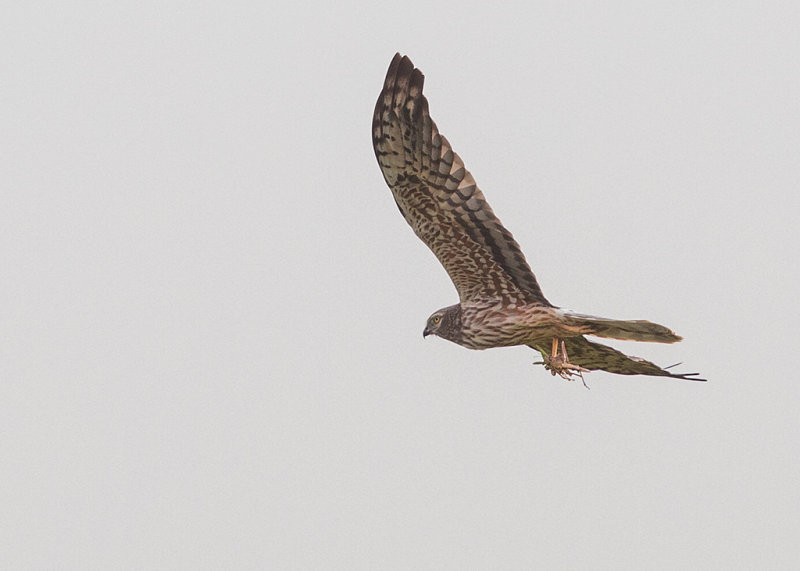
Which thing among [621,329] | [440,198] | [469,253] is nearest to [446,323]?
[469,253]

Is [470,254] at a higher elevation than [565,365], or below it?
higher

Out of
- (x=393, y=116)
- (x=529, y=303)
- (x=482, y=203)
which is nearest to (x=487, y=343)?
(x=529, y=303)

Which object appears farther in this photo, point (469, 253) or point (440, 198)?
point (469, 253)

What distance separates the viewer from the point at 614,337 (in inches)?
493

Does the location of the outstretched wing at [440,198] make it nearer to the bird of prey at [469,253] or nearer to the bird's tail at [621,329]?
the bird of prey at [469,253]

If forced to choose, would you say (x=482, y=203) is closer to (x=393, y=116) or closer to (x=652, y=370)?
(x=393, y=116)

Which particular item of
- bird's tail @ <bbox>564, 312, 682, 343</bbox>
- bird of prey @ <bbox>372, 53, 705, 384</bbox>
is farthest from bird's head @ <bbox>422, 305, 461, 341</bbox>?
bird's tail @ <bbox>564, 312, 682, 343</bbox>

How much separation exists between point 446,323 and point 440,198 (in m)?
1.37

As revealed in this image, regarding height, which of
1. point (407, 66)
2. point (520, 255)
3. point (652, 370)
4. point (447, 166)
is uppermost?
point (407, 66)

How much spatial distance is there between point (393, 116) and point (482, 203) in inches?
44.4

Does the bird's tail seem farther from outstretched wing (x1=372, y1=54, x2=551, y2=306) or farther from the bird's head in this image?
the bird's head

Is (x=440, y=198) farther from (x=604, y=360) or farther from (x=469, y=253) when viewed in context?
(x=604, y=360)

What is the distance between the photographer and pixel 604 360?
13.5 meters

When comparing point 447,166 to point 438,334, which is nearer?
point 447,166
